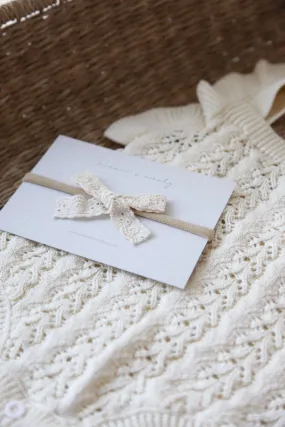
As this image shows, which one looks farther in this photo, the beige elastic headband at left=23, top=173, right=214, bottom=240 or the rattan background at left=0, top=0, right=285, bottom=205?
the rattan background at left=0, top=0, right=285, bottom=205

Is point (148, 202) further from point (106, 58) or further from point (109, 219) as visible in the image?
point (106, 58)

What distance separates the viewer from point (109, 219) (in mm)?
846

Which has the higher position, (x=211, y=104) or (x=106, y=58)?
(x=106, y=58)

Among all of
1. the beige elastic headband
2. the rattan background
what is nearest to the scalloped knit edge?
the rattan background

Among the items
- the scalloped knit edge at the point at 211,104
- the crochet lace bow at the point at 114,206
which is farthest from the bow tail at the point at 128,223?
the scalloped knit edge at the point at 211,104

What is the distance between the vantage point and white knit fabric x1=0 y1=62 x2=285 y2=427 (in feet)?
2.24

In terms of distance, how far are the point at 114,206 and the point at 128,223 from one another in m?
0.03

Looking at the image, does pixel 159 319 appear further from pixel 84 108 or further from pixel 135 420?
pixel 84 108

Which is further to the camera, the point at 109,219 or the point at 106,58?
the point at 106,58

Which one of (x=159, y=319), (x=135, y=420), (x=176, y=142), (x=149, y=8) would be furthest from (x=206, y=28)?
(x=135, y=420)

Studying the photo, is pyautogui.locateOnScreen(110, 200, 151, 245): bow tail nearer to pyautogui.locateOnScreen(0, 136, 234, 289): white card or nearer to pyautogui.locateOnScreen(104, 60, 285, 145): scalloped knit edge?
pyautogui.locateOnScreen(0, 136, 234, 289): white card

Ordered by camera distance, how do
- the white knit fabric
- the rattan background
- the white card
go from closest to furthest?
the white knit fabric → the white card → the rattan background

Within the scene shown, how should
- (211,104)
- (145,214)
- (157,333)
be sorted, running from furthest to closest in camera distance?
(211,104) → (145,214) → (157,333)

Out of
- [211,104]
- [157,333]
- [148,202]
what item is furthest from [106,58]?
[157,333]
